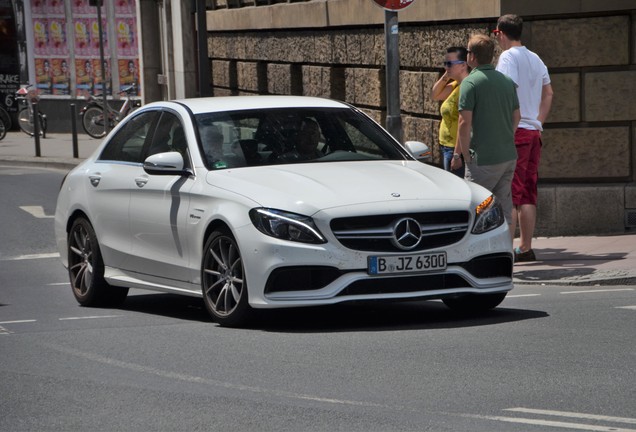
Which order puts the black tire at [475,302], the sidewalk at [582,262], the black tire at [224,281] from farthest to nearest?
the sidewalk at [582,262], the black tire at [475,302], the black tire at [224,281]

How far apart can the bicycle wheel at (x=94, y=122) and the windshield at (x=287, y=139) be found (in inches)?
1008

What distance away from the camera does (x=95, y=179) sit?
10680mm

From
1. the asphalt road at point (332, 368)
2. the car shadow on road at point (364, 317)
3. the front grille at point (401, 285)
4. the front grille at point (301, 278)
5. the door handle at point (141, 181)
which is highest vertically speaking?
the door handle at point (141, 181)

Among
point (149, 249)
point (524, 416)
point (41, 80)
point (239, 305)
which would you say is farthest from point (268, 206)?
point (41, 80)

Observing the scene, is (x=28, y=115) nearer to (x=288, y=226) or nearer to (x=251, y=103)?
(x=251, y=103)

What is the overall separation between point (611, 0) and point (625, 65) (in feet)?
2.14

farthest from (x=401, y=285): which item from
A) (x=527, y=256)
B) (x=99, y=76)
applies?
(x=99, y=76)

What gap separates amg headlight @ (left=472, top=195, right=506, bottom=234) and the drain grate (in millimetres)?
5753

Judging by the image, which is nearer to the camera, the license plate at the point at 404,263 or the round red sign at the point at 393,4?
the license plate at the point at 404,263

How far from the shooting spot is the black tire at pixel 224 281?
8680mm

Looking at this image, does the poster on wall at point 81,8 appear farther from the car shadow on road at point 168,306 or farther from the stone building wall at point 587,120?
the car shadow on road at point 168,306

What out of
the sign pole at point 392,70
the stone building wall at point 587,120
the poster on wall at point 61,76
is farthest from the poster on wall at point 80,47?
the sign pole at point 392,70

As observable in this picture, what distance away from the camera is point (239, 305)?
870cm

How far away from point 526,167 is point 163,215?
3896 millimetres
